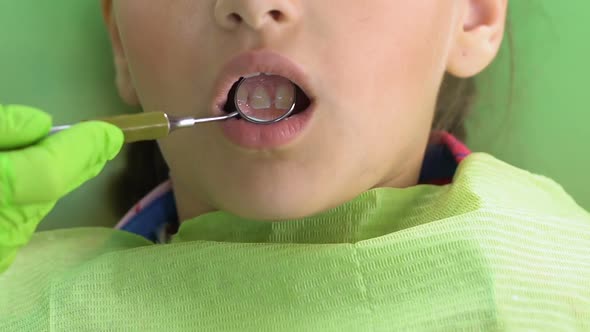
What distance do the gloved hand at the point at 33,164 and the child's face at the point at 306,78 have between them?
22 centimetres

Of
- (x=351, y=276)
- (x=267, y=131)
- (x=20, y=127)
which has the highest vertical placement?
(x=20, y=127)

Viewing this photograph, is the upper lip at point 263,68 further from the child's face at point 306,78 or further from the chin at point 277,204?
the chin at point 277,204

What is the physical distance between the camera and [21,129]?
534 millimetres

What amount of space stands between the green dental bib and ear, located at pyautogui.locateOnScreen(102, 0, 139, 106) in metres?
0.27

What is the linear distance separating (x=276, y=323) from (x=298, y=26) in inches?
13.3

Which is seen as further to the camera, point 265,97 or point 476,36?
point 476,36

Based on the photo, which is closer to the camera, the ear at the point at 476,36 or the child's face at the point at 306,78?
the child's face at the point at 306,78

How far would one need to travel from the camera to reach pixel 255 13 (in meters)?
0.70

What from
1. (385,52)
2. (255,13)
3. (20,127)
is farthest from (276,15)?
(20,127)

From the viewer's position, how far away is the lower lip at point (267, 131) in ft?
2.50

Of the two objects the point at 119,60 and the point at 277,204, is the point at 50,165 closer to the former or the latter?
the point at 277,204

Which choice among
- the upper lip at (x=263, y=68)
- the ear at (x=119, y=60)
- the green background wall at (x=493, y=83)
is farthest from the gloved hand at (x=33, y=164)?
the green background wall at (x=493, y=83)

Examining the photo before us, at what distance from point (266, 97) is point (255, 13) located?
12cm

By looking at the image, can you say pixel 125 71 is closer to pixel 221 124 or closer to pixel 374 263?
pixel 221 124
